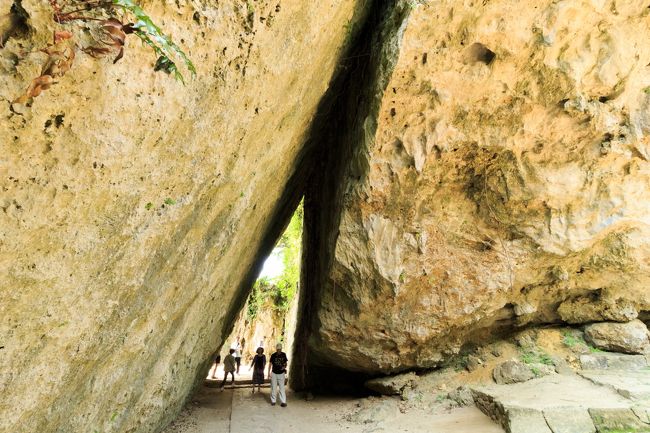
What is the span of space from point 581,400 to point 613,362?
2.02 meters

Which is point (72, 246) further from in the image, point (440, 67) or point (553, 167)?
point (553, 167)

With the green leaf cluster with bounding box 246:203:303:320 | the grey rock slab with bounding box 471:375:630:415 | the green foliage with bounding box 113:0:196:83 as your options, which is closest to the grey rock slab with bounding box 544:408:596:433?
the grey rock slab with bounding box 471:375:630:415

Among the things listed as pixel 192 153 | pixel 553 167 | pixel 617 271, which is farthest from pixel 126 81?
pixel 617 271

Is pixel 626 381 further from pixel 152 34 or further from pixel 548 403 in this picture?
pixel 152 34

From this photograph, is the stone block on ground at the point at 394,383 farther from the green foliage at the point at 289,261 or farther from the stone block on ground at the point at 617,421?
the green foliage at the point at 289,261

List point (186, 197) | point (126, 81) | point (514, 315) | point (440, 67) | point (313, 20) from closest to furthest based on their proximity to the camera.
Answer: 1. point (126, 81)
2. point (186, 197)
3. point (313, 20)
4. point (440, 67)
5. point (514, 315)

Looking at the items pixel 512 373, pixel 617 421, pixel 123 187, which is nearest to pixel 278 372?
pixel 512 373

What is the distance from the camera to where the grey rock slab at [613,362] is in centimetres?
638

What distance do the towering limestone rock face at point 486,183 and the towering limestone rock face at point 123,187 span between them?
177 cm

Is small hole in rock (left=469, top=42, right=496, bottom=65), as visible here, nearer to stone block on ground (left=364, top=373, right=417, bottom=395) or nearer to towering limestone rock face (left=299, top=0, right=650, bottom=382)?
towering limestone rock face (left=299, top=0, right=650, bottom=382)

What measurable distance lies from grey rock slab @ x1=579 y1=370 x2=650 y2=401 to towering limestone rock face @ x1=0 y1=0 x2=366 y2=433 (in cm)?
559

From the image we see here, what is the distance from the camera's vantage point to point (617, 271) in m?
6.82

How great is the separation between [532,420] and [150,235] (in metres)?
4.89

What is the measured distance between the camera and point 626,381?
566 centimetres
